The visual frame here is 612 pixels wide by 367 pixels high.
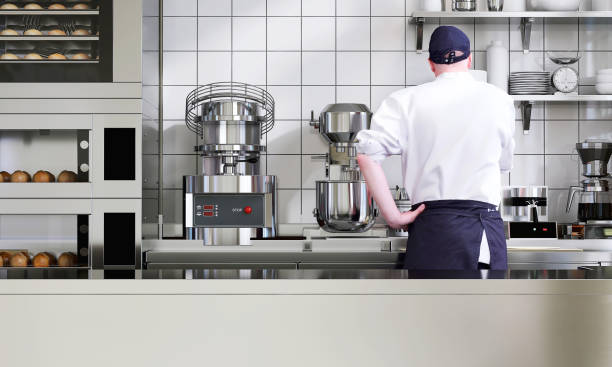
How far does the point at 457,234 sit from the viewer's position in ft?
5.18

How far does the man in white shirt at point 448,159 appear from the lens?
5.23 ft

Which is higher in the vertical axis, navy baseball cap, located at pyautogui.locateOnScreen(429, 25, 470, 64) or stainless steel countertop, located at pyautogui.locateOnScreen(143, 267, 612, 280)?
navy baseball cap, located at pyautogui.locateOnScreen(429, 25, 470, 64)

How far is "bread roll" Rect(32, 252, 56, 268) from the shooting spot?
236 cm

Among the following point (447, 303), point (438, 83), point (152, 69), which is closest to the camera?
point (447, 303)

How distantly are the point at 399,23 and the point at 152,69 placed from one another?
113 centimetres

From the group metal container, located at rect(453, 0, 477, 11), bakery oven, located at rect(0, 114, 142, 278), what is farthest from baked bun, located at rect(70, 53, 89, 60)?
metal container, located at rect(453, 0, 477, 11)

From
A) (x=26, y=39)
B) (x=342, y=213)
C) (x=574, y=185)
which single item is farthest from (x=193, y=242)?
(x=574, y=185)

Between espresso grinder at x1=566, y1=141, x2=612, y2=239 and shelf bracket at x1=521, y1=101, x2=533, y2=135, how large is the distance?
0.84 ft

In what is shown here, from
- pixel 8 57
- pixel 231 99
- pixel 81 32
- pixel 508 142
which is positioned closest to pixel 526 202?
pixel 508 142

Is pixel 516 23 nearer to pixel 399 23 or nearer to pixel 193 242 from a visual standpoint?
pixel 399 23

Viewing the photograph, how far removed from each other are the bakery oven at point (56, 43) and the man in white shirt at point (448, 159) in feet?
4.06

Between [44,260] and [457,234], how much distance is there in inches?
61.7

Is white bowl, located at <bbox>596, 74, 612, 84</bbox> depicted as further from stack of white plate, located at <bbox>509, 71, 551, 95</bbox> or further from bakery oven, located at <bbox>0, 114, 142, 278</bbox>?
bakery oven, located at <bbox>0, 114, 142, 278</bbox>

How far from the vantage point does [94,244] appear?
2336 mm
